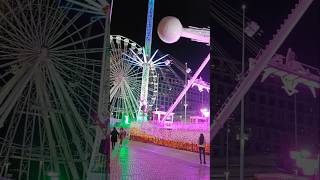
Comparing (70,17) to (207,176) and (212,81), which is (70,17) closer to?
(212,81)

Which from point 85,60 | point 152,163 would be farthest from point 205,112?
point 85,60

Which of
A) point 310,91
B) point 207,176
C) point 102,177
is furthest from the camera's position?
point 102,177

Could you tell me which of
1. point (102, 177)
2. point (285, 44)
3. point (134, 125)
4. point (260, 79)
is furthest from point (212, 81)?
point (102, 177)

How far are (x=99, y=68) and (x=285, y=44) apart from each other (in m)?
2.19

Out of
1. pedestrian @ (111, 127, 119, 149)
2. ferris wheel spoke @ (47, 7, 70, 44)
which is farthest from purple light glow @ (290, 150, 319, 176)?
ferris wheel spoke @ (47, 7, 70, 44)

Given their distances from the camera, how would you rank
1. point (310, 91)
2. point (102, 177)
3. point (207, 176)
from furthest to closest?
1. point (102, 177)
2. point (207, 176)
3. point (310, 91)

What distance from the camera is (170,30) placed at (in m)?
4.91

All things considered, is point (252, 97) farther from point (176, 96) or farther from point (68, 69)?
point (68, 69)

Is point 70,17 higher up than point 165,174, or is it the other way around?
point 70,17

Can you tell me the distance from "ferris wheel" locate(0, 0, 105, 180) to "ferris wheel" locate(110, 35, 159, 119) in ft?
0.70

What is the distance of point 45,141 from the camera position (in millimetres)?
4754

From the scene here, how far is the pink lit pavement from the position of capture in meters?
4.58

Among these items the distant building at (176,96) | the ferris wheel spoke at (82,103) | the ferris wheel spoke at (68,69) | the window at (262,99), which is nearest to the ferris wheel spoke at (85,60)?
the ferris wheel spoke at (68,69)

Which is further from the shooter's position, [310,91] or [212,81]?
[212,81]
